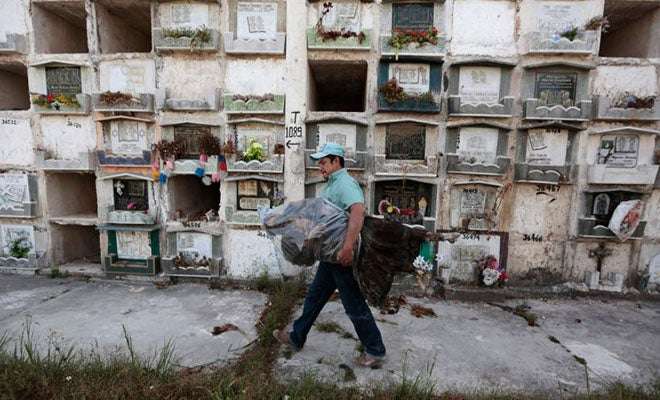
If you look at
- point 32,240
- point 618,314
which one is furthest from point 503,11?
point 32,240

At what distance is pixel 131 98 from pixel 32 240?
4.06m

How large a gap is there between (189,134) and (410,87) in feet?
15.7

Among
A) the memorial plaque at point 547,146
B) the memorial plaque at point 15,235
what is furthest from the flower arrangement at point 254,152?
the memorial plaque at point 547,146

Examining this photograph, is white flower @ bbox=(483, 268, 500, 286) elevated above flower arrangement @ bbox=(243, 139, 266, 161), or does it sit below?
below

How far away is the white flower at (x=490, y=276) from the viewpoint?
6.05m

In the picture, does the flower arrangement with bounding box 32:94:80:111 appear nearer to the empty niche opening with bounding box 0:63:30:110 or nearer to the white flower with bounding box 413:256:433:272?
the empty niche opening with bounding box 0:63:30:110

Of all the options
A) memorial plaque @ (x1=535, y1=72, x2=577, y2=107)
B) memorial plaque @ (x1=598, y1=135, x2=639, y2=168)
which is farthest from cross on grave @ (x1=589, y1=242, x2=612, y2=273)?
memorial plaque @ (x1=535, y1=72, x2=577, y2=107)

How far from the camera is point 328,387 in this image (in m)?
3.24

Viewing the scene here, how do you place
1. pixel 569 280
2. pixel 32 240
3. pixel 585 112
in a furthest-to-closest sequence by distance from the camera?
pixel 32 240 → pixel 569 280 → pixel 585 112

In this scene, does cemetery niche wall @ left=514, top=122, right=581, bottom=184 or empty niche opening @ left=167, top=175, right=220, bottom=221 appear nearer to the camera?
cemetery niche wall @ left=514, top=122, right=581, bottom=184

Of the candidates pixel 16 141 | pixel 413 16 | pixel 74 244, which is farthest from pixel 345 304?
pixel 16 141

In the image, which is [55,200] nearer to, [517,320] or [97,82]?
[97,82]

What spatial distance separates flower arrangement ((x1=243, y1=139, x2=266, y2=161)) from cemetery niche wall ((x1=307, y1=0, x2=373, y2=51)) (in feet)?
7.32

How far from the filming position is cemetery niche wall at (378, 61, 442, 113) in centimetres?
602
